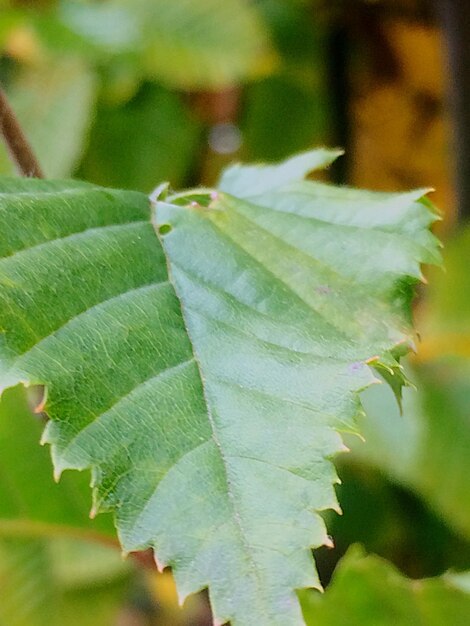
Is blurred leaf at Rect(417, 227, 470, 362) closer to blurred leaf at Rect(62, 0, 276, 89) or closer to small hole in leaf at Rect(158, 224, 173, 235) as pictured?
blurred leaf at Rect(62, 0, 276, 89)

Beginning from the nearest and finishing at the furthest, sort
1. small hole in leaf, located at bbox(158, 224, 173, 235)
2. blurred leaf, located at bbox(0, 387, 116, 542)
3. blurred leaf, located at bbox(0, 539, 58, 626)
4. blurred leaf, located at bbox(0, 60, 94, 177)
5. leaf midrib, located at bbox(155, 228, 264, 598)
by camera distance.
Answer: leaf midrib, located at bbox(155, 228, 264, 598)
small hole in leaf, located at bbox(158, 224, 173, 235)
blurred leaf, located at bbox(0, 387, 116, 542)
blurred leaf, located at bbox(0, 539, 58, 626)
blurred leaf, located at bbox(0, 60, 94, 177)

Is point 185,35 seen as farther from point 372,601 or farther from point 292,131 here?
point 372,601

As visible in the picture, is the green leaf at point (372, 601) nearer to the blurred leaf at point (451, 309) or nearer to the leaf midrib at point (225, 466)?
the leaf midrib at point (225, 466)

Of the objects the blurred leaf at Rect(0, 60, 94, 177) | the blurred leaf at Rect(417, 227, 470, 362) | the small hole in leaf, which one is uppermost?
the blurred leaf at Rect(0, 60, 94, 177)

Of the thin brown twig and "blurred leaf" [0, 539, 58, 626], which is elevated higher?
the thin brown twig

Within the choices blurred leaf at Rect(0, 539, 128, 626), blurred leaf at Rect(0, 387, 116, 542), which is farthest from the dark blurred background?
blurred leaf at Rect(0, 387, 116, 542)

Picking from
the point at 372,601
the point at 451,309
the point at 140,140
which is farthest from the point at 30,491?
the point at 140,140
